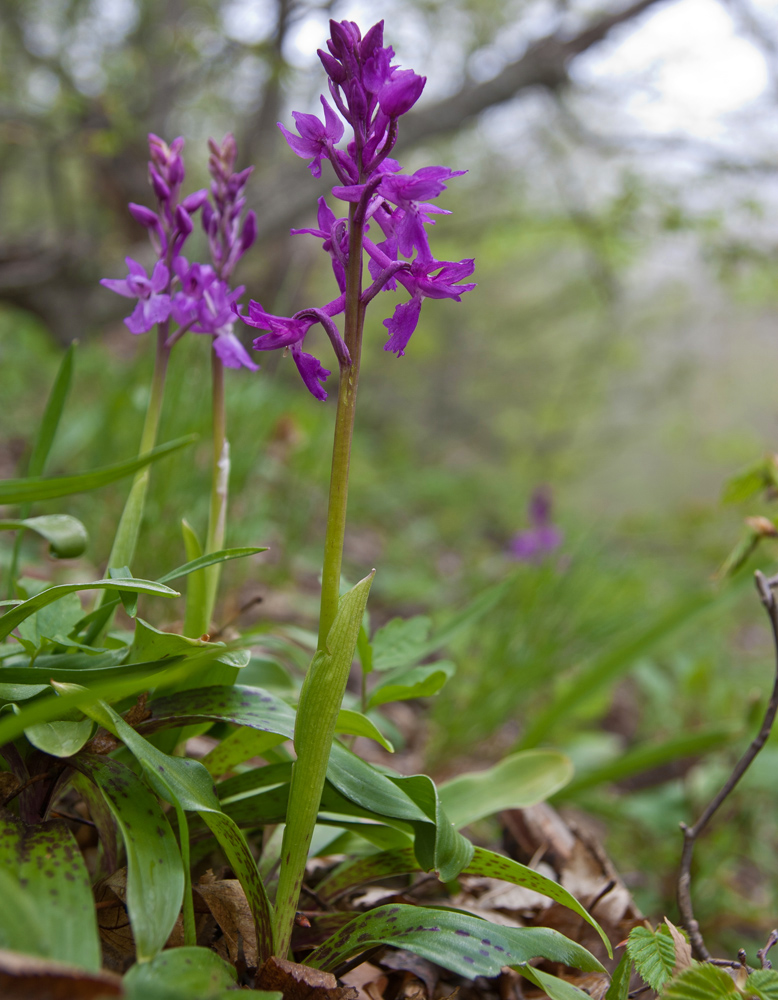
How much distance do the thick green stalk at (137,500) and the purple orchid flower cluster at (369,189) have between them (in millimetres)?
338

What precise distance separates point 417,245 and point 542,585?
5.14 ft

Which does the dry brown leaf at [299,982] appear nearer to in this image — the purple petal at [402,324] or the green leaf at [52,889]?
the green leaf at [52,889]

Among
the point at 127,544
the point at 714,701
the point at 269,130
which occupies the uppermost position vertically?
the point at 269,130


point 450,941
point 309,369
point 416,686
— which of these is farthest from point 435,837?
point 309,369

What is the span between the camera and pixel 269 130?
585cm

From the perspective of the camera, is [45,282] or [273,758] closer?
[273,758]

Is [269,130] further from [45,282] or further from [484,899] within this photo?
[484,899]

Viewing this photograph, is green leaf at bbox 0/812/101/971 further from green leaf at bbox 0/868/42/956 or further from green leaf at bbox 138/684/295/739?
green leaf at bbox 138/684/295/739

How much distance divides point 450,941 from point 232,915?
32 cm

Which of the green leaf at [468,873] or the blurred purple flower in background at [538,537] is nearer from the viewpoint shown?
the green leaf at [468,873]

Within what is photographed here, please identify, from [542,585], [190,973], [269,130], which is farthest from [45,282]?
[190,973]

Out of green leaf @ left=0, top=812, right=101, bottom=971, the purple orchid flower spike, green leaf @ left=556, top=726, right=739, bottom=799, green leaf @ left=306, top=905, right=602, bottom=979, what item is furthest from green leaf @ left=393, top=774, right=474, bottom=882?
green leaf @ left=556, top=726, right=739, bottom=799

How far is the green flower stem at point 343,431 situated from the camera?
0.79 m

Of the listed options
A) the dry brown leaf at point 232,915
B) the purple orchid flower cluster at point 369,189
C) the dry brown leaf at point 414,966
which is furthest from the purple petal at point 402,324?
the dry brown leaf at point 414,966
